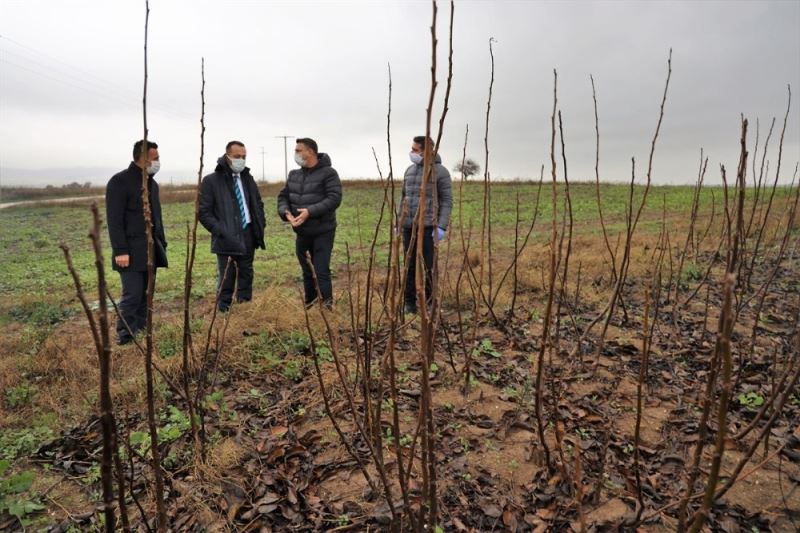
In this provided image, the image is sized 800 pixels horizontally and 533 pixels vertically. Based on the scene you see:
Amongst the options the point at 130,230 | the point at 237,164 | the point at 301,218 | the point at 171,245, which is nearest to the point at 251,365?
the point at 301,218

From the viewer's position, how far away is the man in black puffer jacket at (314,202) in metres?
4.23

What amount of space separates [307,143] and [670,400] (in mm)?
3433

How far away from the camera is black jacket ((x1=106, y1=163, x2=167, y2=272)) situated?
11.8ft

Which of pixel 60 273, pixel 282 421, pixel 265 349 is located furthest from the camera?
pixel 60 273

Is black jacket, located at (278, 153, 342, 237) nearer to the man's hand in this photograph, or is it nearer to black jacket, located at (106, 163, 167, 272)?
the man's hand

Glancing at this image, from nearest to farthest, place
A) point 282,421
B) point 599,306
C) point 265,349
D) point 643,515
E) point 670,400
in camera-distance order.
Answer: point 643,515, point 282,421, point 670,400, point 265,349, point 599,306

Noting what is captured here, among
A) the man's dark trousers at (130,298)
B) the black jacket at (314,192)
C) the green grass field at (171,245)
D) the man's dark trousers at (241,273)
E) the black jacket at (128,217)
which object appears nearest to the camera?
the black jacket at (128,217)

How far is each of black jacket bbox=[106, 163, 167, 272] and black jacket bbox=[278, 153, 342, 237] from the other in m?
1.16

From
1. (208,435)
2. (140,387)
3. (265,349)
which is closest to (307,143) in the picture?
(265,349)

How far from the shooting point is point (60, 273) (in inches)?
306

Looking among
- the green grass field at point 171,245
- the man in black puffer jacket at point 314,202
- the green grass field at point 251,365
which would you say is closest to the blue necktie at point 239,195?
the man in black puffer jacket at point 314,202

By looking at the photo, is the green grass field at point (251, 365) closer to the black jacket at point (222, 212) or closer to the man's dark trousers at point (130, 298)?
the man's dark trousers at point (130, 298)

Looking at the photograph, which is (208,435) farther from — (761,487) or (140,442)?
(761,487)

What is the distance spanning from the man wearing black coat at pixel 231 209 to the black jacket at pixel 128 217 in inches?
19.4
